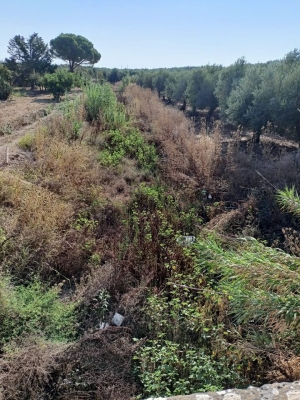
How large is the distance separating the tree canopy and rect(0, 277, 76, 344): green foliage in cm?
3821

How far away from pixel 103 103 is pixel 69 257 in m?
6.51

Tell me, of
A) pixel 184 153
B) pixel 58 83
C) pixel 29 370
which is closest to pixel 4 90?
pixel 58 83

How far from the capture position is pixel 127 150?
756 cm

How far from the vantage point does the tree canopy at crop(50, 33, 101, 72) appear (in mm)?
37125

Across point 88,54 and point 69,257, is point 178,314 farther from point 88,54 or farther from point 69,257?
point 88,54

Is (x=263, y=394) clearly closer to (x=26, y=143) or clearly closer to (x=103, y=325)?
(x=103, y=325)

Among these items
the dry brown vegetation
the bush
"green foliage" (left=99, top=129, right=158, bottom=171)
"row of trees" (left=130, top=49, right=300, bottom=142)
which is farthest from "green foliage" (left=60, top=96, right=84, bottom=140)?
the bush

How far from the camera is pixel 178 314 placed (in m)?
3.14

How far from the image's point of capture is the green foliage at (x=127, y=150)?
6.90m

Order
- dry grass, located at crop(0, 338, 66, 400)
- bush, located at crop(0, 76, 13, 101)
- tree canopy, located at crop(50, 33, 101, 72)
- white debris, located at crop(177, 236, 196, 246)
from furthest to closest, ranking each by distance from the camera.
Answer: tree canopy, located at crop(50, 33, 101, 72) < bush, located at crop(0, 76, 13, 101) < white debris, located at crop(177, 236, 196, 246) < dry grass, located at crop(0, 338, 66, 400)

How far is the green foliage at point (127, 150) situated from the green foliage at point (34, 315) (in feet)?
12.9

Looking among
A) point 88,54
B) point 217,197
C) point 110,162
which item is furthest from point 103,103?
point 88,54

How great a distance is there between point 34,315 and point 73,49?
135 feet

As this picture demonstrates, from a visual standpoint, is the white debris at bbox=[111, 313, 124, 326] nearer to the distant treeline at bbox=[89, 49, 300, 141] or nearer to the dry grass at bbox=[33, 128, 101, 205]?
the dry grass at bbox=[33, 128, 101, 205]
